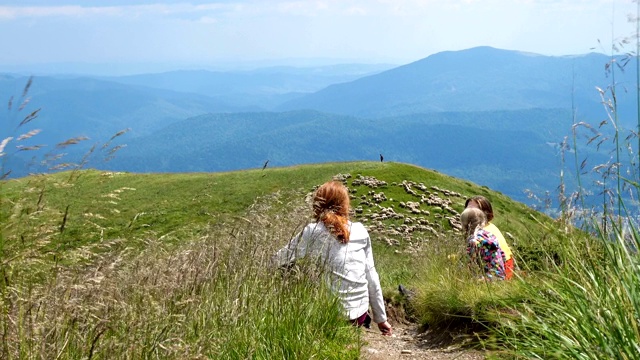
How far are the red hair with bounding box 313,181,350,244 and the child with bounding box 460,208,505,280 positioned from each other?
2358 mm

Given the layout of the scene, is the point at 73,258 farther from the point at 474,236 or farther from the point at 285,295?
the point at 474,236

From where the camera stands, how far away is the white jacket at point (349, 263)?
6840 mm

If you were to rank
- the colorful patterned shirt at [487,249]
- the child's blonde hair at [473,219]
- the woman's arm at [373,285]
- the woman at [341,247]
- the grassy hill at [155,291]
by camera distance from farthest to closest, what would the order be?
1. the child's blonde hair at [473,219]
2. the colorful patterned shirt at [487,249]
3. the woman's arm at [373,285]
4. the woman at [341,247]
5. the grassy hill at [155,291]

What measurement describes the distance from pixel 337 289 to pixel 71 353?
341 cm

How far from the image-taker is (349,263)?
24.0 ft

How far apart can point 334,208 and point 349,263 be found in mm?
674

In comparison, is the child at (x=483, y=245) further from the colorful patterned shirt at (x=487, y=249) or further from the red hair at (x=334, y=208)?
the red hair at (x=334, y=208)

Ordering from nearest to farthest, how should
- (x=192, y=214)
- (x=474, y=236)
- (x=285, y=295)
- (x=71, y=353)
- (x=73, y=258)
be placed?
1. (x=71, y=353)
2. (x=73, y=258)
3. (x=285, y=295)
4. (x=474, y=236)
5. (x=192, y=214)

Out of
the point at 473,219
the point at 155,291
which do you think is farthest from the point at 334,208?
the point at 473,219

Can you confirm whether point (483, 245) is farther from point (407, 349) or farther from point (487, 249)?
point (407, 349)

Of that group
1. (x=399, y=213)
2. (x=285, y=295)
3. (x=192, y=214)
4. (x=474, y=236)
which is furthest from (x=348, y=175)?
(x=285, y=295)

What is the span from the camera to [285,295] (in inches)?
244

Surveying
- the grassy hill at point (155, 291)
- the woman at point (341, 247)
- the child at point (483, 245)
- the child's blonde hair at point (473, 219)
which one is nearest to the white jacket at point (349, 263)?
the woman at point (341, 247)

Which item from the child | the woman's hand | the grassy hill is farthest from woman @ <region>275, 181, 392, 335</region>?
the child
